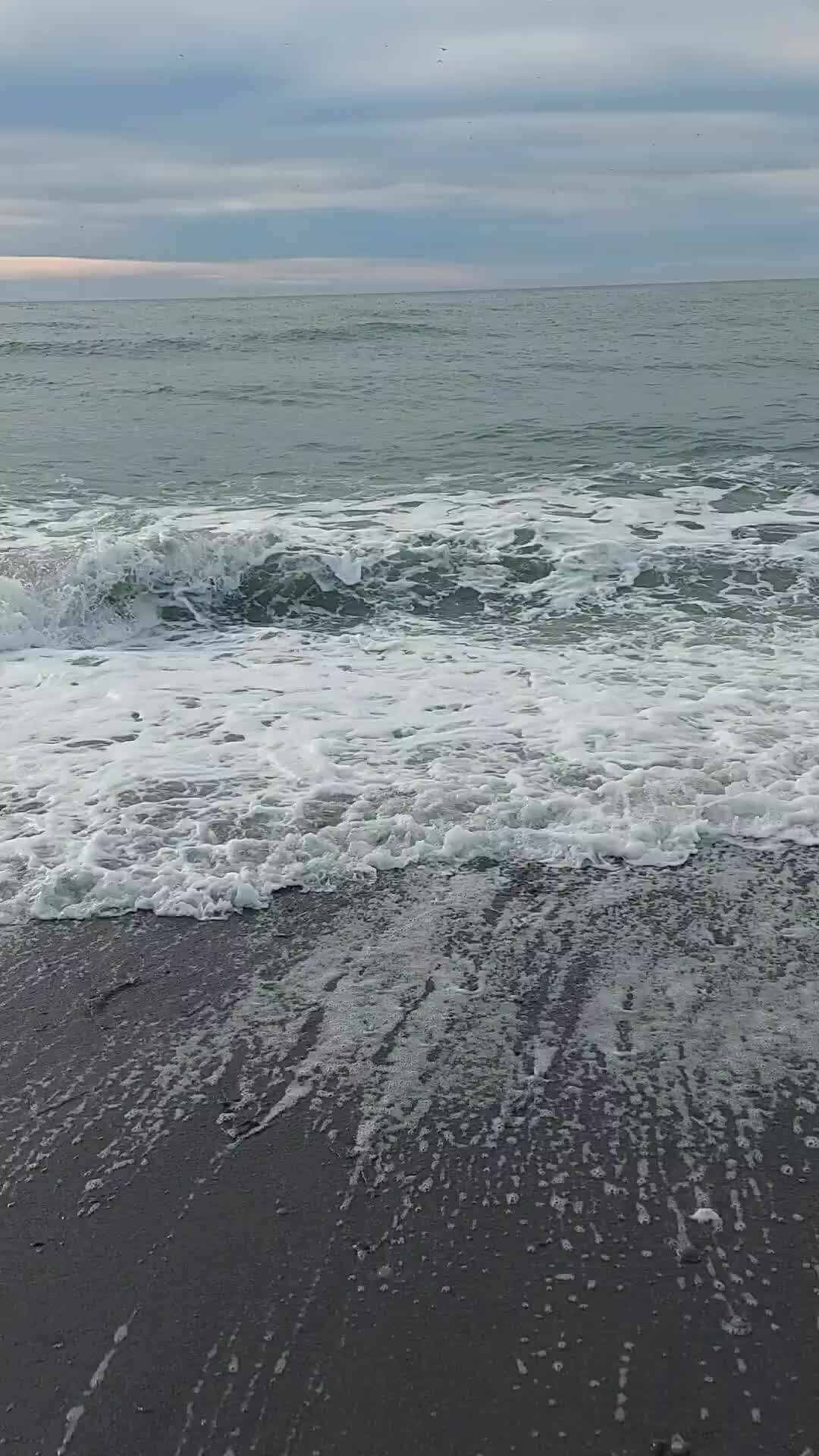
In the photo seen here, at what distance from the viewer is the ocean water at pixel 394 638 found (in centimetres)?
490


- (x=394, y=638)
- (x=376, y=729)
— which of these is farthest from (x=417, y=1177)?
(x=394, y=638)

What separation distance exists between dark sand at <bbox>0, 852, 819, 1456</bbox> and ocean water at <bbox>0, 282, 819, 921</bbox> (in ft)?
1.84

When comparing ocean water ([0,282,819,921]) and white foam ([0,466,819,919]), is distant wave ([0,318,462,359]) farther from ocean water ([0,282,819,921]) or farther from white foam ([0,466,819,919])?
white foam ([0,466,819,919])

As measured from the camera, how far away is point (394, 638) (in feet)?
27.9

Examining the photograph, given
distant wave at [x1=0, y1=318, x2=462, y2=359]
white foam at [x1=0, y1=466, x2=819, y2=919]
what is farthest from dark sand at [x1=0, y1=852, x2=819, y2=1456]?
distant wave at [x1=0, y1=318, x2=462, y2=359]

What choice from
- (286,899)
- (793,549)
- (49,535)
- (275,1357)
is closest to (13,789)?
(286,899)

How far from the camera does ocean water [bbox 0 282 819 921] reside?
4898 millimetres

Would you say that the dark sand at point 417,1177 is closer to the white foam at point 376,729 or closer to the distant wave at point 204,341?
the white foam at point 376,729

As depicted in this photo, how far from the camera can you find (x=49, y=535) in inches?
432

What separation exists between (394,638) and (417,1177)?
231 inches

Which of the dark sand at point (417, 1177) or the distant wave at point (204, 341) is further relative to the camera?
the distant wave at point (204, 341)

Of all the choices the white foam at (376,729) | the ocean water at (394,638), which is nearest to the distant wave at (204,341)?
the ocean water at (394,638)

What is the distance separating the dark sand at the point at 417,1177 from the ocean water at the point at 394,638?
560 millimetres

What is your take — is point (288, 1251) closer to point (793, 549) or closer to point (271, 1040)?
point (271, 1040)
